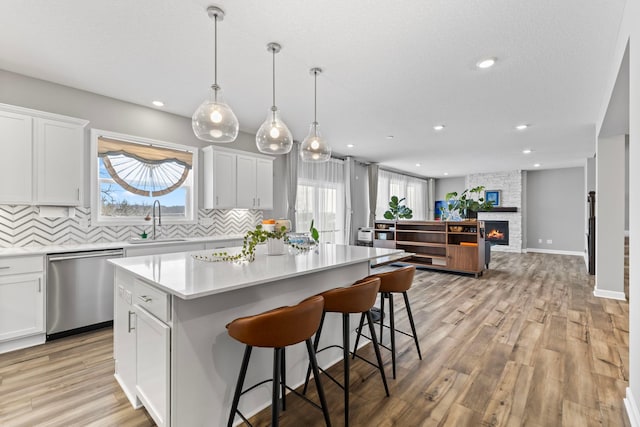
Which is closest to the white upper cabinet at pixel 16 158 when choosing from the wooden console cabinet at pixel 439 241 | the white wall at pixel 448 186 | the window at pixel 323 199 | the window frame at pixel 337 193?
the window at pixel 323 199

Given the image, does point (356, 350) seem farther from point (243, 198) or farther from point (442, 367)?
point (243, 198)

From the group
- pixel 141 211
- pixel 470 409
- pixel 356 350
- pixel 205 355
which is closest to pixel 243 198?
pixel 141 211

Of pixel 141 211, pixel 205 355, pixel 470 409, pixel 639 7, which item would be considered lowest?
pixel 470 409

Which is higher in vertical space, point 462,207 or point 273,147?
point 273,147

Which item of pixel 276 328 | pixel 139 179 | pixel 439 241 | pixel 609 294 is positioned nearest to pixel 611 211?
pixel 609 294

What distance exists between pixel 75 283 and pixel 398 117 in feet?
15.0

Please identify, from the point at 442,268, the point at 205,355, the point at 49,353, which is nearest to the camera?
the point at 205,355

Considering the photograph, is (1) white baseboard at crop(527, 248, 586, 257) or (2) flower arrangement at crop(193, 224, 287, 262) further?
(1) white baseboard at crop(527, 248, 586, 257)

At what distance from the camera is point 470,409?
1.99 metres

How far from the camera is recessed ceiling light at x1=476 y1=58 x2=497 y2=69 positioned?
280 centimetres

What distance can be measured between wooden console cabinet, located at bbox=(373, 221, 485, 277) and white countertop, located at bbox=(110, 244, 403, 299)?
418 centimetres

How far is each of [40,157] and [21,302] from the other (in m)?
1.46

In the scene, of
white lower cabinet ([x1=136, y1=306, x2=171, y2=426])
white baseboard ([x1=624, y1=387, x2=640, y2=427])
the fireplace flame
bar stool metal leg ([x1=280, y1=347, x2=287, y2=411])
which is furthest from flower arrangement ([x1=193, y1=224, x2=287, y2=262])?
the fireplace flame

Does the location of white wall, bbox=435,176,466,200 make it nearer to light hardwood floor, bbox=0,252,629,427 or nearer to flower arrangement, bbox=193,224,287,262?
light hardwood floor, bbox=0,252,629,427
